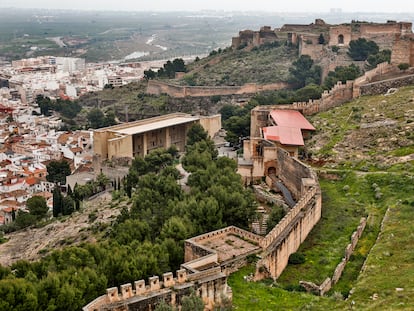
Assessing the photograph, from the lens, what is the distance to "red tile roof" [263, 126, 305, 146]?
91.9ft

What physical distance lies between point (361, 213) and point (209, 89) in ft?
112

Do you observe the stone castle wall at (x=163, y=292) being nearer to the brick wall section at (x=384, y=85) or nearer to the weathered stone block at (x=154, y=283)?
the weathered stone block at (x=154, y=283)

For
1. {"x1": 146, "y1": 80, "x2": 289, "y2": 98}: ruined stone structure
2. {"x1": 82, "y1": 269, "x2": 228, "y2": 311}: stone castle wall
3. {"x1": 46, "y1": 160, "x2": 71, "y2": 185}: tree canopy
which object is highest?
{"x1": 82, "y1": 269, "x2": 228, "y2": 311}: stone castle wall

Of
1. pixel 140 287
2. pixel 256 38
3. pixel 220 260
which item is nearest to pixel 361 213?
pixel 220 260

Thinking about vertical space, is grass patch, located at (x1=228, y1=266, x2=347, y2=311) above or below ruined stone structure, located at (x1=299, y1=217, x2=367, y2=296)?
above

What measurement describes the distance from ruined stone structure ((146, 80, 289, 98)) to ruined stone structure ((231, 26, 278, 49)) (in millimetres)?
8525

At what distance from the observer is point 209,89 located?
178ft

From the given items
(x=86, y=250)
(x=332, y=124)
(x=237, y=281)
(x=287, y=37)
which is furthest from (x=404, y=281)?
(x=287, y=37)

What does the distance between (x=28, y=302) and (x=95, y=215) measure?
16344 millimetres

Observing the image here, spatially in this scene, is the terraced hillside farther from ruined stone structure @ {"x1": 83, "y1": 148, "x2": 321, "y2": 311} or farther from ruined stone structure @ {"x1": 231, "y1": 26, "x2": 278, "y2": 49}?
ruined stone structure @ {"x1": 83, "y1": 148, "x2": 321, "y2": 311}

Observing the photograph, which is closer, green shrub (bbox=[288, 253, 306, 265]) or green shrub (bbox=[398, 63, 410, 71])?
green shrub (bbox=[288, 253, 306, 265])

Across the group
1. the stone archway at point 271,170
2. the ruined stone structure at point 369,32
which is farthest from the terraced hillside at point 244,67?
the stone archway at point 271,170

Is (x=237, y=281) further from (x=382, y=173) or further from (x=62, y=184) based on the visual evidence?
(x=62, y=184)

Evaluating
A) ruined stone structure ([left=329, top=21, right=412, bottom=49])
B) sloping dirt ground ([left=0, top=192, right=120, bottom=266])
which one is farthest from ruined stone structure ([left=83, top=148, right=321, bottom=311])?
ruined stone structure ([left=329, top=21, right=412, bottom=49])
